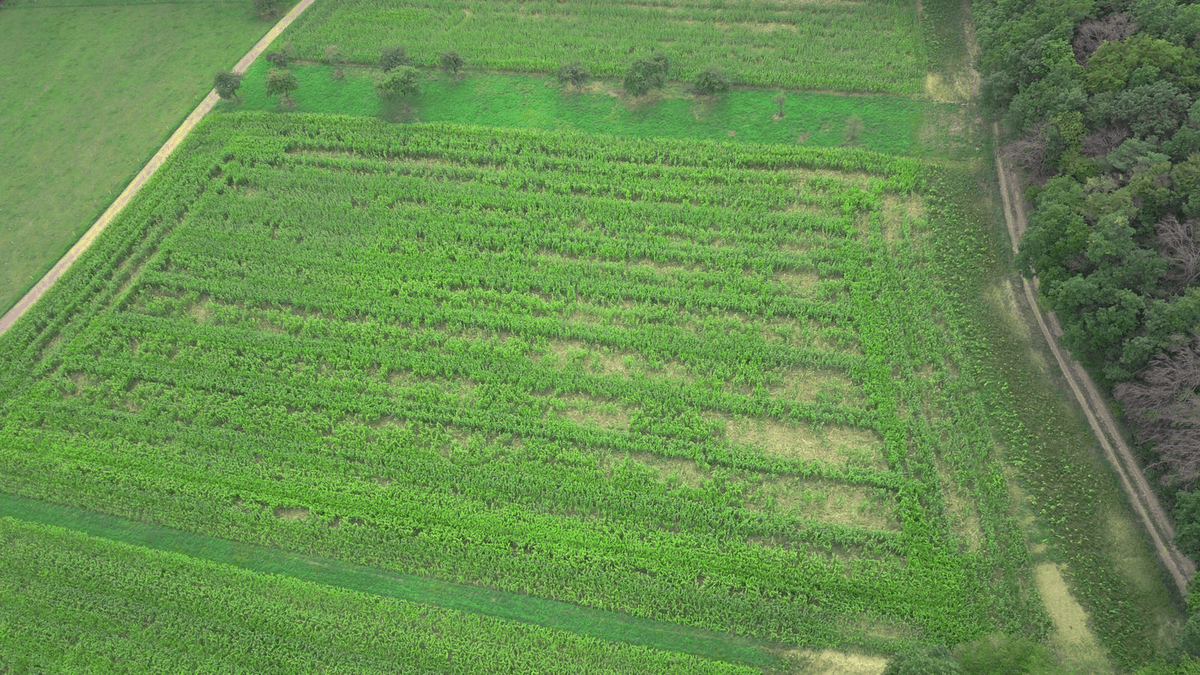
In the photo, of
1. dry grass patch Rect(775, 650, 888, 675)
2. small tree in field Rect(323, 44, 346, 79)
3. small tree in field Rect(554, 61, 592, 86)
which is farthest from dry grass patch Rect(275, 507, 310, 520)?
small tree in field Rect(323, 44, 346, 79)

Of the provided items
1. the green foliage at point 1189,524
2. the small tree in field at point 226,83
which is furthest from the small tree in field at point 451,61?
the green foliage at point 1189,524

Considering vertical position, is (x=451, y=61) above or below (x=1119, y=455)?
above

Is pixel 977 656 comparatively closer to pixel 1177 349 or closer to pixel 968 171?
pixel 1177 349

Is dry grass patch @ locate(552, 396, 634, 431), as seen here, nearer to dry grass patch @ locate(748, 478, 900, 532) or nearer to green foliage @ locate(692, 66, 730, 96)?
dry grass patch @ locate(748, 478, 900, 532)

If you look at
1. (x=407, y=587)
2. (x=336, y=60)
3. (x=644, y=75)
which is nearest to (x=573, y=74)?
(x=644, y=75)

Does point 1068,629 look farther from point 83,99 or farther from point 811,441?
point 83,99

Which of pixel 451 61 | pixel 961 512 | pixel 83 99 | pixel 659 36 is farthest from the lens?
pixel 83 99

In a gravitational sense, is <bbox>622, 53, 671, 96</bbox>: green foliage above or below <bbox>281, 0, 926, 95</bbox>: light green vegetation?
below
